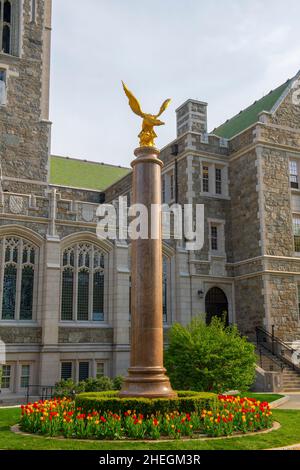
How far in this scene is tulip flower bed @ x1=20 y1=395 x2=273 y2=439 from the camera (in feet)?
32.4

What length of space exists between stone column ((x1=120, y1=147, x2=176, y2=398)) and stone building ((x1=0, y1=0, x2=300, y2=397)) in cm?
1042

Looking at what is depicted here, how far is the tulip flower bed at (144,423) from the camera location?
9.87m

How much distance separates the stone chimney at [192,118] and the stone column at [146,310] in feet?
58.8

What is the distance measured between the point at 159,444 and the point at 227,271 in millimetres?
18812

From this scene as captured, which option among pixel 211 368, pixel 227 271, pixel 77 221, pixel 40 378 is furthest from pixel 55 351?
pixel 227 271

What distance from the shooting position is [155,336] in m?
11.5

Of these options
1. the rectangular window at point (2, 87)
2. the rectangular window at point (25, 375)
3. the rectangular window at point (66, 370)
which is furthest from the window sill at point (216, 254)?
the rectangular window at point (2, 87)

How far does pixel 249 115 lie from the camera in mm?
31844

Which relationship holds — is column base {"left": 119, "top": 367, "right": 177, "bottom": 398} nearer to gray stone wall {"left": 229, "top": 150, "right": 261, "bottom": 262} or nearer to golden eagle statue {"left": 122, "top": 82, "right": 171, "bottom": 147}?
golden eagle statue {"left": 122, "top": 82, "right": 171, "bottom": 147}

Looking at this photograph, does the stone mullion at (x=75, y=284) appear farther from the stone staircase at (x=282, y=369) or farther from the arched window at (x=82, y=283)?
the stone staircase at (x=282, y=369)

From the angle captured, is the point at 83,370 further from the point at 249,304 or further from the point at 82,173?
the point at 82,173

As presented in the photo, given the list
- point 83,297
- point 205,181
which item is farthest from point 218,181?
point 83,297

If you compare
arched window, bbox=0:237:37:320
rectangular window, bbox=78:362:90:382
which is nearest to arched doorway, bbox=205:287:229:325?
rectangular window, bbox=78:362:90:382

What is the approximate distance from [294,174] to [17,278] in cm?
1578
